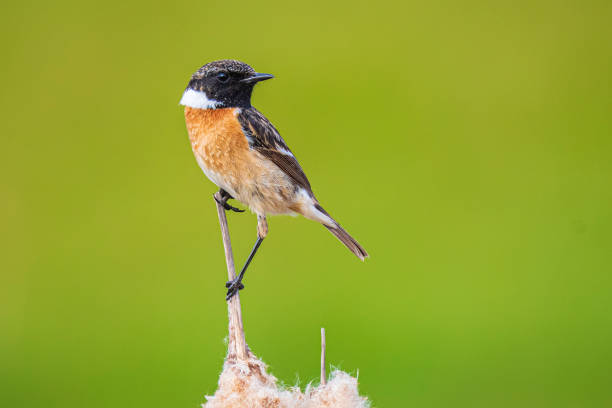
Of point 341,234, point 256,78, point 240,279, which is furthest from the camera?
point 341,234

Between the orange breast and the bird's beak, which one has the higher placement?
the bird's beak

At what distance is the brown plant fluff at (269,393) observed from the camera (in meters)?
1.32

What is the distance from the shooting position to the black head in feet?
6.17

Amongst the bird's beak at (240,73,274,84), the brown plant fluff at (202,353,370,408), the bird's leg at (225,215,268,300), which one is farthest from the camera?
the bird's beak at (240,73,274,84)

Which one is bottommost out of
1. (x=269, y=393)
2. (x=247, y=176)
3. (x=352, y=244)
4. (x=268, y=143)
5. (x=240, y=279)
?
(x=269, y=393)

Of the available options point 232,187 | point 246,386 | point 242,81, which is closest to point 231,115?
point 242,81

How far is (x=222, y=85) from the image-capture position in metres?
1.91

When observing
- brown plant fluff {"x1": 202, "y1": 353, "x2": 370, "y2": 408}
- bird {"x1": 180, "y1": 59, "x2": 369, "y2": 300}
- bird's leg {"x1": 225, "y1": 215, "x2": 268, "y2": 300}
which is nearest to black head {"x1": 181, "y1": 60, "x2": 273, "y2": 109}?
bird {"x1": 180, "y1": 59, "x2": 369, "y2": 300}

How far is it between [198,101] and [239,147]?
0.21 m

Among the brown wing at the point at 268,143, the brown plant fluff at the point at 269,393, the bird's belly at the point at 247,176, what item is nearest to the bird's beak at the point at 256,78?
the brown wing at the point at 268,143

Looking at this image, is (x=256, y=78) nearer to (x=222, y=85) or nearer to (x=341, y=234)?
(x=222, y=85)

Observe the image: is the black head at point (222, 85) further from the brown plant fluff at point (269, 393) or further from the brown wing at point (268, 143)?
the brown plant fluff at point (269, 393)

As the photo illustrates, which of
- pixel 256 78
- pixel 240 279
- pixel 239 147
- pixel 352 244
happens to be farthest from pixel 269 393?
pixel 256 78

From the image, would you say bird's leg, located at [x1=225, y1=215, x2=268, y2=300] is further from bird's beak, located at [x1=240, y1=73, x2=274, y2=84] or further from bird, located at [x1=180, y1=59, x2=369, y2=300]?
bird's beak, located at [x1=240, y1=73, x2=274, y2=84]
